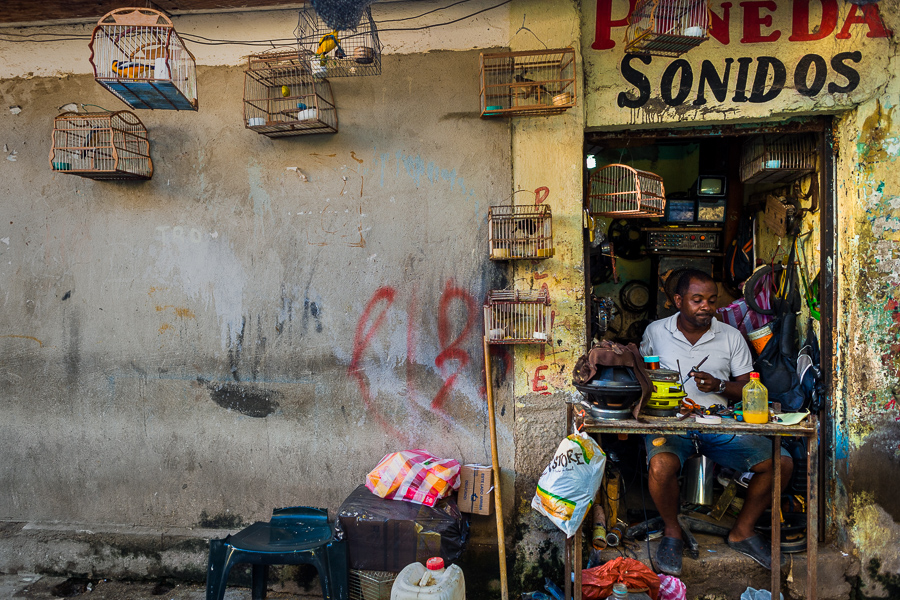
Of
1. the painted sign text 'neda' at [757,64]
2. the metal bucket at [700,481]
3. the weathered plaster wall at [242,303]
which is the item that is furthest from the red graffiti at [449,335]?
the metal bucket at [700,481]

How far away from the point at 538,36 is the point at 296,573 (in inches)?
151

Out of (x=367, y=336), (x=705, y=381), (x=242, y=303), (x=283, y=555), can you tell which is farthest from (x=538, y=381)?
(x=242, y=303)

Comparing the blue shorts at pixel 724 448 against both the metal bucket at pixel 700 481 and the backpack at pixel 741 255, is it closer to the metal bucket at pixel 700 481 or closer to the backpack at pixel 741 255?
the metal bucket at pixel 700 481

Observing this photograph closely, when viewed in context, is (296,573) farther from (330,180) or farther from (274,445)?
(330,180)

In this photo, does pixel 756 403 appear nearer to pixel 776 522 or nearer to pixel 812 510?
pixel 812 510

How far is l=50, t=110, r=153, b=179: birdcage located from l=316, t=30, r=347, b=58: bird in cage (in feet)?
5.07

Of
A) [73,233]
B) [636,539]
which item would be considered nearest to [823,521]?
[636,539]

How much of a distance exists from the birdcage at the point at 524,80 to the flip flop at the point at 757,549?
9.73ft

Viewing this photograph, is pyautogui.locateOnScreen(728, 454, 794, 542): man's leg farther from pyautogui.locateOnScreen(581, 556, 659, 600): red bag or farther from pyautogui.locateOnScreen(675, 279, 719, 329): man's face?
pyautogui.locateOnScreen(675, 279, 719, 329): man's face

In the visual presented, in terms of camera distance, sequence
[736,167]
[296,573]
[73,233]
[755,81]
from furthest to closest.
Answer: [736,167] < [73,233] < [296,573] < [755,81]

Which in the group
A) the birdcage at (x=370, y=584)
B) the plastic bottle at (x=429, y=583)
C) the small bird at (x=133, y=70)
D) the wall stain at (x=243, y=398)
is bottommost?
the birdcage at (x=370, y=584)

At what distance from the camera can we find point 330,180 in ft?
12.3

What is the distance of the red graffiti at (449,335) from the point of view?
3658 millimetres

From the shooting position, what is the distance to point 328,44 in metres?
3.06
